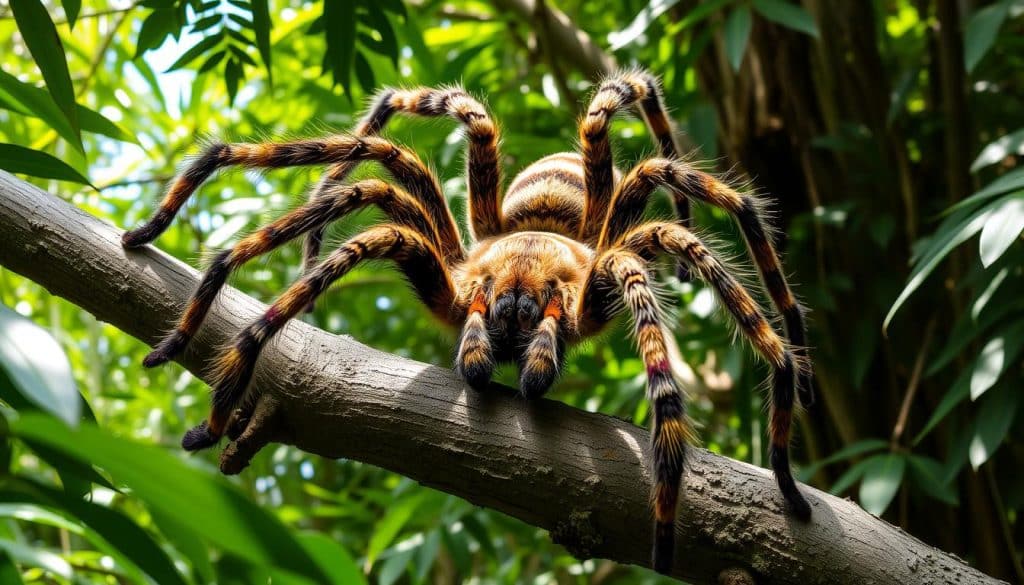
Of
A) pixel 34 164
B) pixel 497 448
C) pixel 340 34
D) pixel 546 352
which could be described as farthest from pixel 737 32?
pixel 34 164

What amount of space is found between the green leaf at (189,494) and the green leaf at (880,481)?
198cm

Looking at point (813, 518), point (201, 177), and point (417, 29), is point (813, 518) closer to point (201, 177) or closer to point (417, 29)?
point (201, 177)

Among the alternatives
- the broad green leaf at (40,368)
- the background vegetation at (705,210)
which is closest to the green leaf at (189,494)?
the broad green leaf at (40,368)

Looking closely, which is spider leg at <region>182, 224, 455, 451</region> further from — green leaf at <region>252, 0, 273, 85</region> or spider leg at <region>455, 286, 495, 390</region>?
green leaf at <region>252, 0, 273, 85</region>

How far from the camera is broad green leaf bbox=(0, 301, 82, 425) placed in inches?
30.3

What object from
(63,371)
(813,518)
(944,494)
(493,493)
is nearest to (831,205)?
(944,494)

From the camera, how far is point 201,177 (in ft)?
7.20

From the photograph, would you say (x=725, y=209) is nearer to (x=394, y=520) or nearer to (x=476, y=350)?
(x=476, y=350)

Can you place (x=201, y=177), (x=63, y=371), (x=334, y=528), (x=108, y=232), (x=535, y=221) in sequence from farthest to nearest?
(x=334, y=528) → (x=535, y=221) → (x=201, y=177) → (x=108, y=232) → (x=63, y=371)

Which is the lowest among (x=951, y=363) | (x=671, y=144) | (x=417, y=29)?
(x=951, y=363)

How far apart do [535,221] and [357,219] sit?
1080 mm

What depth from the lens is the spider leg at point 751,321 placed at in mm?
1860

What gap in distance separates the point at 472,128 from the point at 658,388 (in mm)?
1114

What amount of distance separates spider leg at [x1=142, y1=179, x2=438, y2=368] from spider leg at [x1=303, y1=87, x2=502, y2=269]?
0.40 metres
